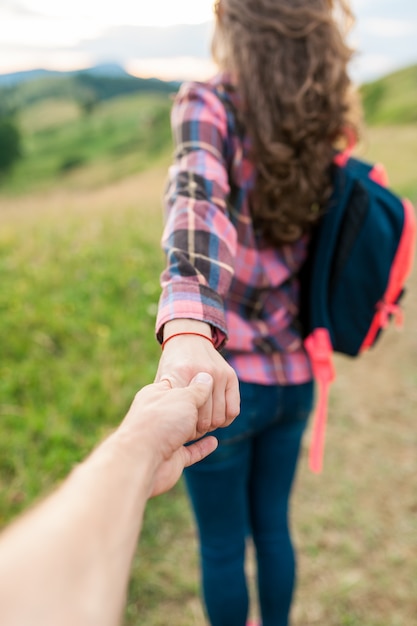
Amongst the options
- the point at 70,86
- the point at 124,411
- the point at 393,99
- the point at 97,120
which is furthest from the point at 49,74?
the point at 124,411

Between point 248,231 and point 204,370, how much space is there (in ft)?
2.21

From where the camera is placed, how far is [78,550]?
22.3 inches

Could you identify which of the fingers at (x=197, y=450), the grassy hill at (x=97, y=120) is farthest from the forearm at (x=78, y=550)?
the grassy hill at (x=97, y=120)

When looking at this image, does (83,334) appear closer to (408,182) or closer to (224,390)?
(224,390)

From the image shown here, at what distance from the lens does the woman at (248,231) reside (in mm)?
1236

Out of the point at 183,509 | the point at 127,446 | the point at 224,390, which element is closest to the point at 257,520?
the point at 183,509

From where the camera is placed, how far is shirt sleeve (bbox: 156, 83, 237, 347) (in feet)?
3.91

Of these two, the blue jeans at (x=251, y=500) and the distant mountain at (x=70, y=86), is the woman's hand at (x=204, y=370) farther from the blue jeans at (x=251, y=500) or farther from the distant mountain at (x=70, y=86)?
the distant mountain at (x=70, y=86)

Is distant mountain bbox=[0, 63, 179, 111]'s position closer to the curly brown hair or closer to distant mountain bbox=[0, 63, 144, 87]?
distant mountain bbox=[0, 63, 144, 87]

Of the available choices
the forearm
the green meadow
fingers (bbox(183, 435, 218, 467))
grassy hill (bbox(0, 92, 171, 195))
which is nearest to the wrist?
fingers (bbox(183, 435, 218, 467))

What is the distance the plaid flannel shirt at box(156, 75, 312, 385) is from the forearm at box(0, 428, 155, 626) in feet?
1.68

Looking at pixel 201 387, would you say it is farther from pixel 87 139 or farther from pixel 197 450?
pixel 87 139

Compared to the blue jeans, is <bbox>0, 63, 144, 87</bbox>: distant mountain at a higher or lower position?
lower

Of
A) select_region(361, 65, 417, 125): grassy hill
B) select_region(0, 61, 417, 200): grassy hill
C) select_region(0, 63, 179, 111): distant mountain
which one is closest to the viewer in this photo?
select_region(361, 65, 417, 125): grassy hill
